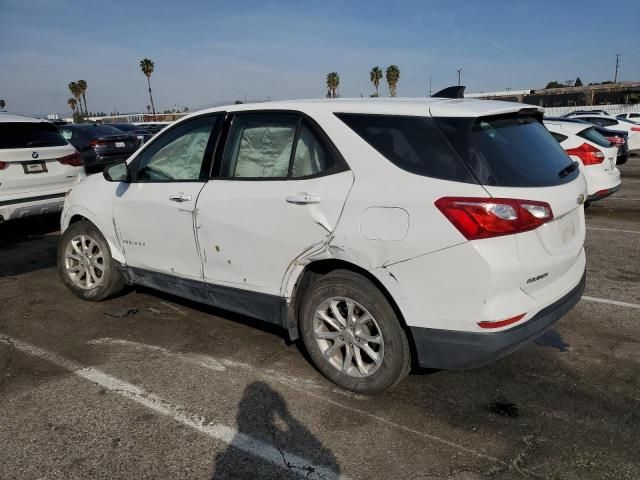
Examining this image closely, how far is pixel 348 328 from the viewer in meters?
3.17

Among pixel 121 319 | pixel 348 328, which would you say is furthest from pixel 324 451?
pixel 121 319

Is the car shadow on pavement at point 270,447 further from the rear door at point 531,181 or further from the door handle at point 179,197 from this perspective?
the door handle at point 179,197

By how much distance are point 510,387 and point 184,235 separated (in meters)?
2.51

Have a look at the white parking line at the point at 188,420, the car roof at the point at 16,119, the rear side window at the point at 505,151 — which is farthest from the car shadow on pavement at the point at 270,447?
the car roof at the point at 16,119

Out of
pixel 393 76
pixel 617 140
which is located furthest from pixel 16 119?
pixel 393 76

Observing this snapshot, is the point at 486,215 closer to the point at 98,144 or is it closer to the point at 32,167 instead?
the point at 32,167

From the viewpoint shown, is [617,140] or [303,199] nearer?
[303,199]

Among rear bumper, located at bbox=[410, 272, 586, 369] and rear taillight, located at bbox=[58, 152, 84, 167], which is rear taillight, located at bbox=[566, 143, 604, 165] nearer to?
rear bumper, located at bbox=[410, 272, 586, 369]

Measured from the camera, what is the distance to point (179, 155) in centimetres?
410

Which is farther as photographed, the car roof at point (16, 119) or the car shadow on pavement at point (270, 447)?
the car roof at point (16, 119)

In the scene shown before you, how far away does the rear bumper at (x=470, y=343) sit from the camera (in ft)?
8.93

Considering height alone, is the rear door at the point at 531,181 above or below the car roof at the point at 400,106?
below

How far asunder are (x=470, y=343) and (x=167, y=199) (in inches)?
97.1

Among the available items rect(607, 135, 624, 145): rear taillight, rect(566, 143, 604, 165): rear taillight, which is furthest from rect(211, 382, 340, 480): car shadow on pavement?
rect(607, 135, 624, 145): rear taillight
